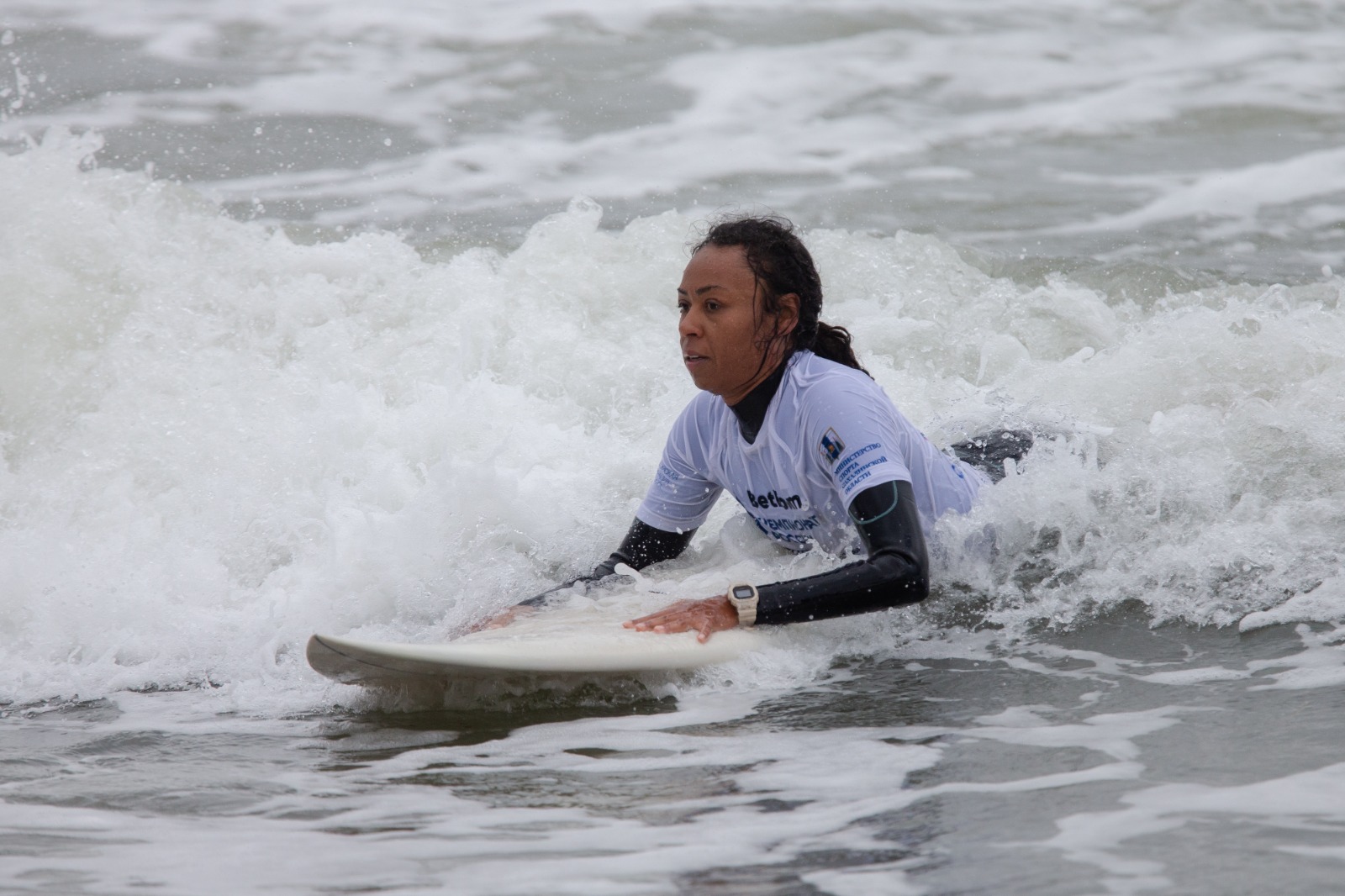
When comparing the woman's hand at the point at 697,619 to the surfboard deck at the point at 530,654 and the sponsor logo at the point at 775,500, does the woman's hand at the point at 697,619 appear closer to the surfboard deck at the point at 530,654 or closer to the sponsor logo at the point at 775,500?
the surfboard deck at the point at 530,654

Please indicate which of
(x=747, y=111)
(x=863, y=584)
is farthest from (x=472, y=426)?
(x=747, y=111)

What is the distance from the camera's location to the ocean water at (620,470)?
2.67m

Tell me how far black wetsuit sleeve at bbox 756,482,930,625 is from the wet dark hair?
566mm

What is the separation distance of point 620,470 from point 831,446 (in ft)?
6.43

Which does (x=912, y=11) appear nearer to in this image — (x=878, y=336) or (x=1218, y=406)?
(x=878, y=336)

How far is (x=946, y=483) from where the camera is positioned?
4.19 m

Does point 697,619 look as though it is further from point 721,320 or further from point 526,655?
point 721,320

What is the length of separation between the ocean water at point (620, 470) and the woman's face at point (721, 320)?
69 cm

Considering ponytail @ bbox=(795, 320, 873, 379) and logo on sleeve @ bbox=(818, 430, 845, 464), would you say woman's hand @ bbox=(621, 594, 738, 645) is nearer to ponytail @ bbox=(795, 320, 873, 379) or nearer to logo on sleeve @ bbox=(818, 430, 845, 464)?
logo on sleeve @ bbox=(818, 430, 845, 464)

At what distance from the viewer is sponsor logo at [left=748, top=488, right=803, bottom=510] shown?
13.3ft

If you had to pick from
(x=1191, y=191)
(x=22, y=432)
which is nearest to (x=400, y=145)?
(x=22, y=432)

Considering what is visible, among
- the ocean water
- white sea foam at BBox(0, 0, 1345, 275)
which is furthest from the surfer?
white sea foam at BBox(0, 0, 1345, 275)

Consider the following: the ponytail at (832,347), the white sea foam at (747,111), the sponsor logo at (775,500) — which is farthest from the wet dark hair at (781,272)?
the white sea foam at (747,111)

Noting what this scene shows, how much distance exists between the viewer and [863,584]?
3.59 meters
